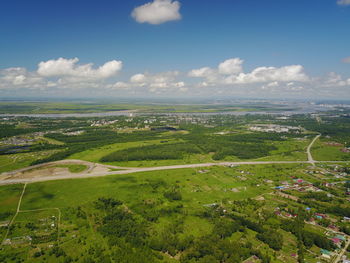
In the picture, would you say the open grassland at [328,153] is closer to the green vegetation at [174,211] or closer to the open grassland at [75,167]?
the green vegetation at [174,211]

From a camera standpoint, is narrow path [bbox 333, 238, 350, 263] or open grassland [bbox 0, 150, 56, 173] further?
open grassland [bbox 0, 150, 56, 173]

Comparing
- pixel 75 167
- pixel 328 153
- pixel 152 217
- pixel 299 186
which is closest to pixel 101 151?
pixel 75 167

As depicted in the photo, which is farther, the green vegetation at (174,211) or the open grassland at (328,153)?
the open grassland at (328,153)

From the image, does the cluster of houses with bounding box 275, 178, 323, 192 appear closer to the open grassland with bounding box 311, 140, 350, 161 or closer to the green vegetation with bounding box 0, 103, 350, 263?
the green vegetation with bounding box 0, 103, 350, 263

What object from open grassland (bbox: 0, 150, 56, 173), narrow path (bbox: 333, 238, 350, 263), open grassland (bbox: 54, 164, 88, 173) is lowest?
narrow path (bbox: 333, 238, 350, 263)

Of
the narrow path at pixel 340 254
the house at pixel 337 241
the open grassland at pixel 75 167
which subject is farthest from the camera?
the open grassland at pixel 75 167

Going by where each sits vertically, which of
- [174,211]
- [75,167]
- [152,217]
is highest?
[75,167]

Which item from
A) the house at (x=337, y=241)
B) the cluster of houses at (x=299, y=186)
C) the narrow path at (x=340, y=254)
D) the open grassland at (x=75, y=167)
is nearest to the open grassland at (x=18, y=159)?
the open grassland at (x=75, y=167)

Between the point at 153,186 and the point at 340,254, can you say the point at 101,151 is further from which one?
the point at 340,254

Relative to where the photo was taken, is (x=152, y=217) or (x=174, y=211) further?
(x=174, y=211)

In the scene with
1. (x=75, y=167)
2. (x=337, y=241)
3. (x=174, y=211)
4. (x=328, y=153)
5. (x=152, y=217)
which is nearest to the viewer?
(x=337, y=241)

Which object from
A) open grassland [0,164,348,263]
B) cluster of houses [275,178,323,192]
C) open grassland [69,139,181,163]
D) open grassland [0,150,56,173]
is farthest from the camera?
open grassland [69,139,181,163]

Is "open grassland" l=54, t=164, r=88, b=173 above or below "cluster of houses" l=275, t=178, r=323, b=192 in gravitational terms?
above

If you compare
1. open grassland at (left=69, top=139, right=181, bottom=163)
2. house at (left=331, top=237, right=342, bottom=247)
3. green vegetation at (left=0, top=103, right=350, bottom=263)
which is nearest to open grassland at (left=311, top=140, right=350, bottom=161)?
green vegetation at (left=0, top=103, right=350, bottom=263)
